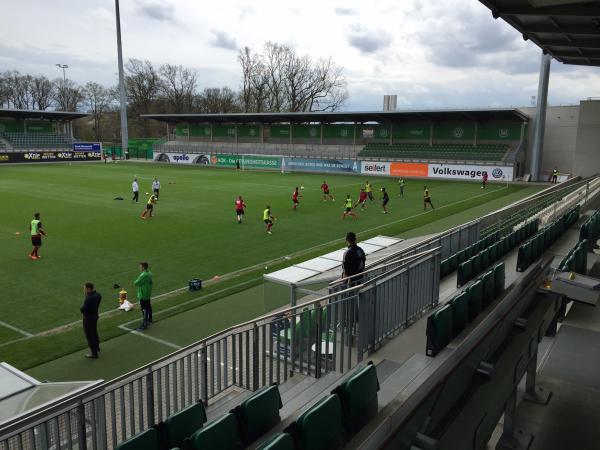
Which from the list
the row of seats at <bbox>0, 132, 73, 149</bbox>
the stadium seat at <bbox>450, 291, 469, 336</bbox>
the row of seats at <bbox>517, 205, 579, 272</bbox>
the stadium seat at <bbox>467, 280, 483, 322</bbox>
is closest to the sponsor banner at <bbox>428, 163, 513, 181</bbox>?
the row of seats at <bbox>517, 205, 579, 272</bbox>

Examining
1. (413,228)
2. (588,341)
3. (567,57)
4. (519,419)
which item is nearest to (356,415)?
(519,419)

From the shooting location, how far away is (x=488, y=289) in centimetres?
726

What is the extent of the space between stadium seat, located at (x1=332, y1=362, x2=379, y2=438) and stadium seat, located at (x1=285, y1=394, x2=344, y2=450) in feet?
0.33

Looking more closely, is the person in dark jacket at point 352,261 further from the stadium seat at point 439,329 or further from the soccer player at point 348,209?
the soccer player at point 348,209

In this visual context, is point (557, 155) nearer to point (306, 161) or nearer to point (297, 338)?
point (306, 161)

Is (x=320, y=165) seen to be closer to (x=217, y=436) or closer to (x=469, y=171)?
(x=469, y=171)

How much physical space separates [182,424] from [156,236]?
1729cm

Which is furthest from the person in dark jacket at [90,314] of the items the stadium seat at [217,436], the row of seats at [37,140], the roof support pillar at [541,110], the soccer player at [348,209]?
the row of seats at [37,140]

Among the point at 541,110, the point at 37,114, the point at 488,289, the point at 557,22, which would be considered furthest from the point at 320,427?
the point at 37,114

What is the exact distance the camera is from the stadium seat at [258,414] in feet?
13.1

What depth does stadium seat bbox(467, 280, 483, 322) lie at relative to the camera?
6578 mm

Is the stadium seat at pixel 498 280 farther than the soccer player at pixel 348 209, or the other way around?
the soccer player at pixel 348 209

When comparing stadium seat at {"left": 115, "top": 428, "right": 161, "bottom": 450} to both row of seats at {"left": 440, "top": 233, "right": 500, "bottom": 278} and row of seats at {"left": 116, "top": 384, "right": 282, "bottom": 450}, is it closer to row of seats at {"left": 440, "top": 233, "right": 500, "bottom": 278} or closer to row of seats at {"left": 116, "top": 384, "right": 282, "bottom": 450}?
row of seats at {"left": 116, "top": 384, "right": 282, "bottom": 450}

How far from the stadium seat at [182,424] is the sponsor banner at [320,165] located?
5098 centimetres
